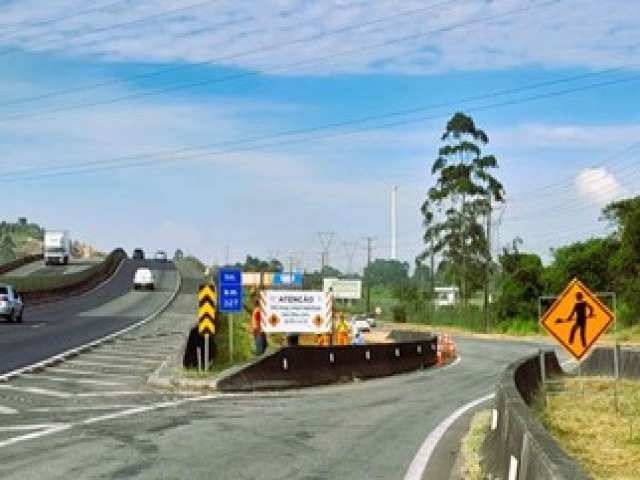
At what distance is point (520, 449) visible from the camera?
859 centimetres

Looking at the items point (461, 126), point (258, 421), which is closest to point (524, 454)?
point (258, 421)

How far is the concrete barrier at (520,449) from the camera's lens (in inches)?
265

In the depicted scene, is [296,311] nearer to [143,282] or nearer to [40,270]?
[143,282]

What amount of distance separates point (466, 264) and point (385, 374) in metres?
72.0

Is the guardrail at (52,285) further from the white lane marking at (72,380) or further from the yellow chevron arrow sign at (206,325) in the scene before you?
the white lane marking at (72,380)

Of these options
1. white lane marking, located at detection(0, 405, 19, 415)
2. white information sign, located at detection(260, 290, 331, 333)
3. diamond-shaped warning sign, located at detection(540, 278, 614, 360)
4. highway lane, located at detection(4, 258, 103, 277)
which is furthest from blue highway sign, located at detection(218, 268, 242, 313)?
highway lane, located at detection(4, 258, 103, 277)

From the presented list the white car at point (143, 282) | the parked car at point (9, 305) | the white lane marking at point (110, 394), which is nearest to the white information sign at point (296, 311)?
the white lane marking at point (110, 394)

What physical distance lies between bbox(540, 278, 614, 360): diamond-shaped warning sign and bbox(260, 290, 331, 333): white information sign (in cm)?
1441

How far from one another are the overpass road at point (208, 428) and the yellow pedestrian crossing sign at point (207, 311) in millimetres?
1700

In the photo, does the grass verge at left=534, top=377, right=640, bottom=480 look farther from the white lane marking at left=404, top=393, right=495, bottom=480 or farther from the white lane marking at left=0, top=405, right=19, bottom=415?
the white lane marking at left=0, top=405, right=19, bottom=415

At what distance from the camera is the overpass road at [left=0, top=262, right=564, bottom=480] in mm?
11219

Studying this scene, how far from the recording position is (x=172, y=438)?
13484 mm

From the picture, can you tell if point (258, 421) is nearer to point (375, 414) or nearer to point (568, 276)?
point (375, 414)

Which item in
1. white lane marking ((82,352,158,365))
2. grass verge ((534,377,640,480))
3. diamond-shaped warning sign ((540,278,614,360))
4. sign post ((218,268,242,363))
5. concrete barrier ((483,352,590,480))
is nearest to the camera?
concrete barrier ((483,352,590,480))
